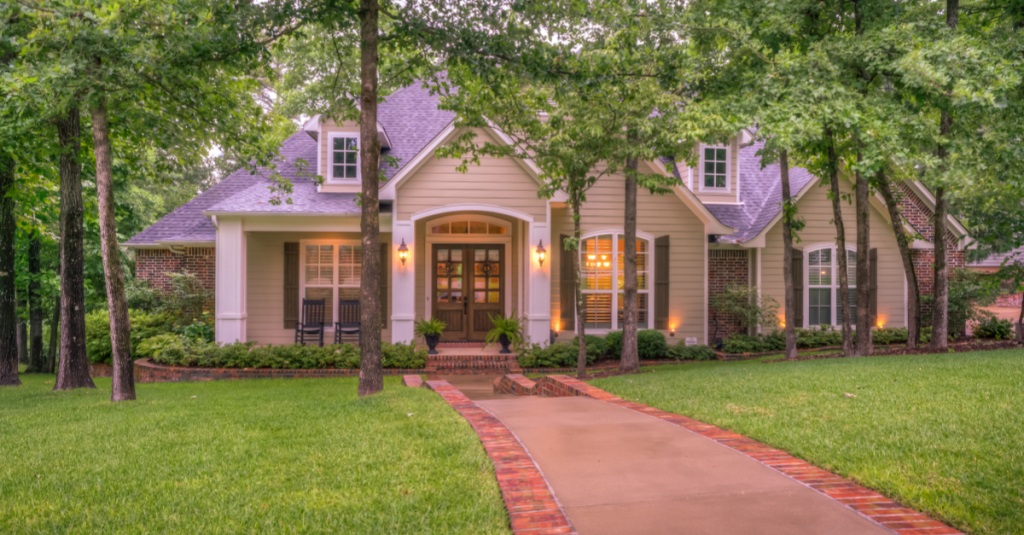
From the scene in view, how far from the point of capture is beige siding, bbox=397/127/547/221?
48.4 feet

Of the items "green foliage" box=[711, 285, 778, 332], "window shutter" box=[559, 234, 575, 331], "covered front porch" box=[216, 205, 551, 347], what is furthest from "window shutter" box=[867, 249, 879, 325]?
"covered front porch" box=[216, 205, 551, 347]

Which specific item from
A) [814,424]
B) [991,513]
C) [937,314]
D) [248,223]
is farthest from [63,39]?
[937,314]

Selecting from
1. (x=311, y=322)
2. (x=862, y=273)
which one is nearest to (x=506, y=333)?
(x=311, y=322)

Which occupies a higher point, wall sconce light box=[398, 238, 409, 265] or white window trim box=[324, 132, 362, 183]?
white window trim box=[324, 132, 362, 183]

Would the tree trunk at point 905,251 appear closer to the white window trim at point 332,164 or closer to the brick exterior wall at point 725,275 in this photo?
the brick exterior wall at point 725,275

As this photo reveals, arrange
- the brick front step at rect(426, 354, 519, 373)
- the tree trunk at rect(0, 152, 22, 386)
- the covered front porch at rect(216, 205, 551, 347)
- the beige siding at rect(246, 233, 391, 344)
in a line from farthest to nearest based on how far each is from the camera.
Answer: the beige siding at rect(246, 233, 391, 344) → the covered front porch at rect(216, 205, 551, 347) → the brick front step at rect(426, 354, 519, 373) → the tree trunk at rect(0, 152, 22, 386)

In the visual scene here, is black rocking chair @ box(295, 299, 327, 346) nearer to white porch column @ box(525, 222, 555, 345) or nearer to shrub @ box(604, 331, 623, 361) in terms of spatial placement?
white porch column @ box(525, 222, 555, 345)

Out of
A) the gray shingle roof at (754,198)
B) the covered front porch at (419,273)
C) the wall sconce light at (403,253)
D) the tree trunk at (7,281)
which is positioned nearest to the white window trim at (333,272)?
the covered front porch at (419,273)

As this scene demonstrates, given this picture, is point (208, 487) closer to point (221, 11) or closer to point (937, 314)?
point (221, 11)

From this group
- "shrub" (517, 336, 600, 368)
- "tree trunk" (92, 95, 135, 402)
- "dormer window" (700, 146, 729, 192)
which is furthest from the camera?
"dormer window" (700, 146, 729, 192)

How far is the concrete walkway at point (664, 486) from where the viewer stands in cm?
386

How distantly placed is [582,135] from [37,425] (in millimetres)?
8079

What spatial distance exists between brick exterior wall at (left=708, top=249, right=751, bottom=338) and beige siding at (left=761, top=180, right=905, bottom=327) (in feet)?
1.45

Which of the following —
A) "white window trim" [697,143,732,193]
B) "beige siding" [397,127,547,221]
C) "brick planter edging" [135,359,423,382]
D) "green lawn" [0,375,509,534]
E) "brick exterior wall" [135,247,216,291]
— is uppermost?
"white window trim" [697,143,732,193]
